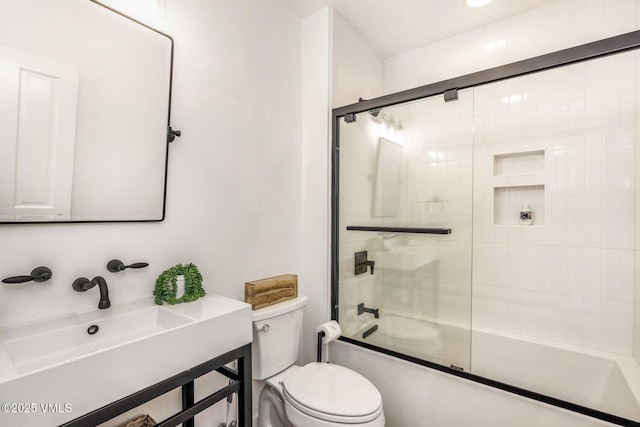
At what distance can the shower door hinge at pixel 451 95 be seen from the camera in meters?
1.57

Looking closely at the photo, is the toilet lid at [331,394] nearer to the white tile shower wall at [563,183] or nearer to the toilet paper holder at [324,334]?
the toilet paper holder at [324,334]

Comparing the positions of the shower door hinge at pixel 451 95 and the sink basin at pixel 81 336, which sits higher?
the shower door hinge at pixel 451 95

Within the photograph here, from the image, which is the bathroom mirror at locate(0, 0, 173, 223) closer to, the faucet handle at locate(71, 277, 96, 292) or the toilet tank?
the faucet handle at locate(71, 277, 96, 292)

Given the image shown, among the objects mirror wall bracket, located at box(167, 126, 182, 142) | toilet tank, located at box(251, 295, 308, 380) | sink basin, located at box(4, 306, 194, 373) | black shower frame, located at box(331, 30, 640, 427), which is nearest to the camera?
sink basin, located at box(4, 306, 194, 373)

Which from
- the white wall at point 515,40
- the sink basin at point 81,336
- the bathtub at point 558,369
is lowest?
the bathtub at point 558,369

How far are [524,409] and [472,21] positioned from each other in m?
2.34

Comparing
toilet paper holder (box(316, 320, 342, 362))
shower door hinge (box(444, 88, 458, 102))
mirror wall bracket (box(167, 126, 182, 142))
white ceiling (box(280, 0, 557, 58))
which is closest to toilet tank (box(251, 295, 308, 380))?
toilet paper holder (box(316, 320, 342, 362))

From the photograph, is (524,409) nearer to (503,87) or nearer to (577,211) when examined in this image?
(577,211)

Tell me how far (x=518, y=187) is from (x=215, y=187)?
1955mm

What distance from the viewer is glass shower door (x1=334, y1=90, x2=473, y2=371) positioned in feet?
5.47

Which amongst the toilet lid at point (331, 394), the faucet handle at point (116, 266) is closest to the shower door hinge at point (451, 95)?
the toilet lid at point (331, 394)

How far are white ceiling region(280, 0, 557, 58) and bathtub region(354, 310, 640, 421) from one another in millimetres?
1935

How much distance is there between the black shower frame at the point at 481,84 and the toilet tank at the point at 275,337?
1.36ft

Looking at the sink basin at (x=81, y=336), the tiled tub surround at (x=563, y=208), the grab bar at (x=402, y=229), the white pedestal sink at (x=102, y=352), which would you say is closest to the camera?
the white pedestal sink at (x=102, y=352)
